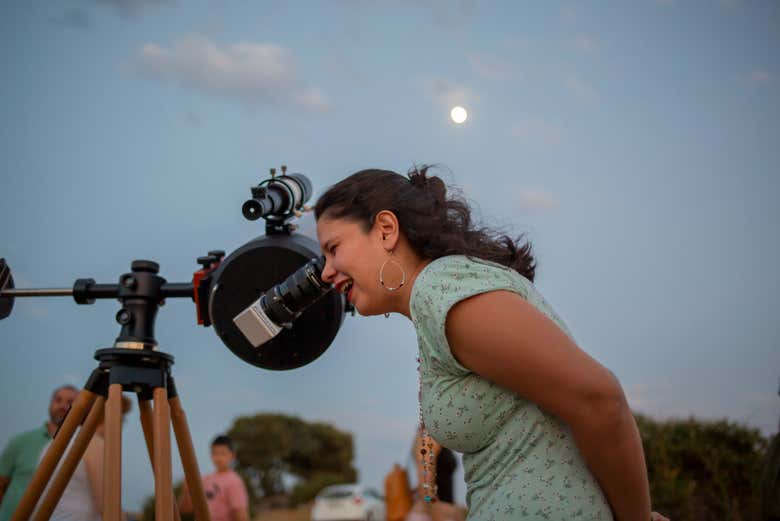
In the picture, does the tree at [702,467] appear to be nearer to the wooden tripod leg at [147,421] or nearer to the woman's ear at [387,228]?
the wooden tripod leg at [147,421]

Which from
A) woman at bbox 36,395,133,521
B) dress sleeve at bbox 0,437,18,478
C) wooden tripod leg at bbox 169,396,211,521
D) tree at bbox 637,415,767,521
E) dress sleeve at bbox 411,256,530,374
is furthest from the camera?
tree at bbox 637,415,767,521

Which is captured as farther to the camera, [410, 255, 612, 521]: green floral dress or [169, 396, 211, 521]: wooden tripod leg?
[169, 396, 211, 521]: wooden tripod leg

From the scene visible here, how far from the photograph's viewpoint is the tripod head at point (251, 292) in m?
2.45

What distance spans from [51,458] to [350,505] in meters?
15.4

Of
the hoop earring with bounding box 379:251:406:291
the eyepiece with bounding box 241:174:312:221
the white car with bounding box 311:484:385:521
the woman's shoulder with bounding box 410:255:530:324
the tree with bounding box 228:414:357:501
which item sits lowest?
the woman's shoulder with bounding box 410:255:530:324

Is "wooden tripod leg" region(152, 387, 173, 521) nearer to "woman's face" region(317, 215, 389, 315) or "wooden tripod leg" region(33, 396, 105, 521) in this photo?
"wooden tripod leg" region(33, 396, 105, 521)

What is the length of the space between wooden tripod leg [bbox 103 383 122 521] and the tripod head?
25 cm

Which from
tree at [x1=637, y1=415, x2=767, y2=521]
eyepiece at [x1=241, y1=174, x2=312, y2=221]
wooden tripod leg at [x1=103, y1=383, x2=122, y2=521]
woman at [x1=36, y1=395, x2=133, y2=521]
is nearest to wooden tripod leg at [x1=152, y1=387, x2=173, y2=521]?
wooden tripod leg at [x1=103, y1=383, x2=122, y2=521]

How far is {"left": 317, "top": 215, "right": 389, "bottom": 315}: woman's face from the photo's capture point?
174 centimetres

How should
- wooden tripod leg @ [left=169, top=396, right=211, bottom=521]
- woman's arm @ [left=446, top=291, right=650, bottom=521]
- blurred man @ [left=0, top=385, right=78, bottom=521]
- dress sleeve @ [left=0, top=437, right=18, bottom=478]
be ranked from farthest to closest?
dress sleeve @ [left=0, top=437, right=18, bottom=478] < blurred man @ [left=0, top=385, right=78, bottom=521] < wooden tripod leg @ [left=169, top=396, right=211, bottom=521] < woman's arm @ [left=446, top=291, right=650, bottom=521]

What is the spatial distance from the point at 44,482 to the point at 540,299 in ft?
5.50

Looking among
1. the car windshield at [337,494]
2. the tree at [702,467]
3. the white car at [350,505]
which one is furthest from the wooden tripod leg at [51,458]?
the car windshield at [337,494]

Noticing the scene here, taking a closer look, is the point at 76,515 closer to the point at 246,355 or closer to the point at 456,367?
the point at 246,355

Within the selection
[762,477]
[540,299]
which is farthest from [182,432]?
[762,477]
